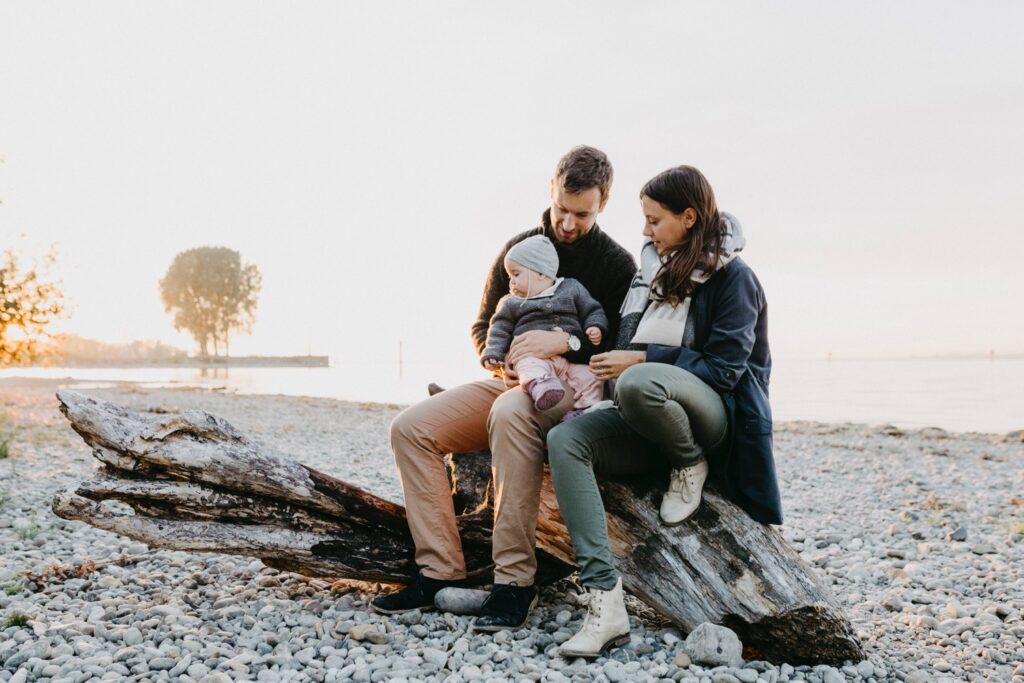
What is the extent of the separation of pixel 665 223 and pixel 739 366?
740 mm

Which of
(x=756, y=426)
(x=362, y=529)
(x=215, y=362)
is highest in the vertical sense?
(x=756, y=426)

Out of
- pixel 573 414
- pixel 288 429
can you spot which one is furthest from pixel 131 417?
pixel 288 429

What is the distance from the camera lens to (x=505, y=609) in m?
3.54

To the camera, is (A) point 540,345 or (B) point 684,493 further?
(A) point 540,345

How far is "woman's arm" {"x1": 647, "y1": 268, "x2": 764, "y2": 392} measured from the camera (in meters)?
3.24

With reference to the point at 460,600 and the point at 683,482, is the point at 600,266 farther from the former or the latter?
the point at 460,600

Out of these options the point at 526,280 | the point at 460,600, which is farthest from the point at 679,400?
the point at 460,600

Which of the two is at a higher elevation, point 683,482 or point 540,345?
point 540,345

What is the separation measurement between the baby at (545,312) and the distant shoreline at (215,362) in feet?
184

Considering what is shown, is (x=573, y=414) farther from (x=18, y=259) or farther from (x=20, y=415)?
(x=18, y=259)

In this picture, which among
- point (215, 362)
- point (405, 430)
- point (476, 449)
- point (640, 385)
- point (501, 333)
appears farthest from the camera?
point (215, 362)

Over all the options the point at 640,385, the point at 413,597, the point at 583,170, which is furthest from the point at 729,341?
the point at 413,597

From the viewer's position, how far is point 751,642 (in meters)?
3.33

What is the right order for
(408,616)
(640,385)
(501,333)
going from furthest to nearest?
(501,333) < (408,616) < (640,385)
